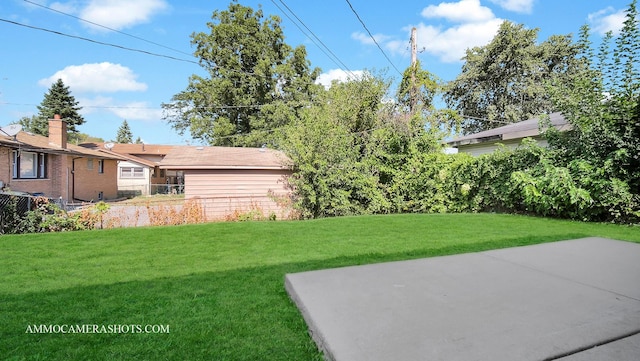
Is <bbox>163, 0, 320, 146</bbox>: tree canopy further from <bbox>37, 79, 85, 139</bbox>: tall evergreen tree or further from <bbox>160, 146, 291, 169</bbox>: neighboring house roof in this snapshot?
<bbox>37, 79, 85, 139</bbox>: tall evergreen tree

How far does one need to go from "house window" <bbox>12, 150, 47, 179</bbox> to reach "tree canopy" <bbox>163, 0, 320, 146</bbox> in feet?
36.2

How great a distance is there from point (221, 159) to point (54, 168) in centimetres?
920

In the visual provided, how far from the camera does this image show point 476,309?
2283 mm

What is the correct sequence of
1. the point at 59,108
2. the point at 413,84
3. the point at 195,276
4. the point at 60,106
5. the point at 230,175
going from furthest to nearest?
the point at 60,106, the point at 59,108, the point at 230,175, the point at 413,84, the point at 195,276

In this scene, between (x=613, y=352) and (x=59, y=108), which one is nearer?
(x=613, y=352)

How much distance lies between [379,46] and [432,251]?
33.0 feet

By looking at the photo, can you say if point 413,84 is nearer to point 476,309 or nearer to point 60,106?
point 476,309

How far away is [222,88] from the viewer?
24484mm

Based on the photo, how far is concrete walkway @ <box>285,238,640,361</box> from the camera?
1.78 metres

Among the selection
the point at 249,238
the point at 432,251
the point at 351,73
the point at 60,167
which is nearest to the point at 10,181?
the point at 60,167

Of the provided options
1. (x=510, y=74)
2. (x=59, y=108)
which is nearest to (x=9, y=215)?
(x=510, y=74)

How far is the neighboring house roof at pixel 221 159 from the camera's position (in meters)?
12.1

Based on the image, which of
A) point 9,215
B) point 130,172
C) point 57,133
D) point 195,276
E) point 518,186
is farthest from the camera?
point 130,172

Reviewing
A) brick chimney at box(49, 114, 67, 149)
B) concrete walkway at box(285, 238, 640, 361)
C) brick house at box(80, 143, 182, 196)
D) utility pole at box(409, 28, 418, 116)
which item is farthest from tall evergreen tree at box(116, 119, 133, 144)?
concrete walkway at box(285, 238, 640, 361)
